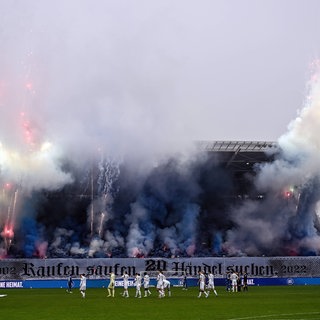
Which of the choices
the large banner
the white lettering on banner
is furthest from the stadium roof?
the white lettering on banner

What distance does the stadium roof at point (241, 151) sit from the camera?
9169cm

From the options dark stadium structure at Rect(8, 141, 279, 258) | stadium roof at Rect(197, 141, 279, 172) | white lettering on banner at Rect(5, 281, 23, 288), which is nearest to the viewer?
white lettering on banner at Rect(5, 281, 23, 288)

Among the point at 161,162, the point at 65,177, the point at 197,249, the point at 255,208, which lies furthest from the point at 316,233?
the point at 65,177

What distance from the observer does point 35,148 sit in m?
89.0

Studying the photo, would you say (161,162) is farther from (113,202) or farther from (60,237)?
(60,237)

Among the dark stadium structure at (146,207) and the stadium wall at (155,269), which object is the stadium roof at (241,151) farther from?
the stadium wall at (155,269)

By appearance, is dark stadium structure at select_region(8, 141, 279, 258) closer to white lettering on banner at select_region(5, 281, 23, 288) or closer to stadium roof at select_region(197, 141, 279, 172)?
stadium roof at select_region(197, 141, 279, 172)

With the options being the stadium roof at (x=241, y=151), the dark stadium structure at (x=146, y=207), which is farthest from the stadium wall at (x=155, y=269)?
the stadium roof at (x=241, y=151)

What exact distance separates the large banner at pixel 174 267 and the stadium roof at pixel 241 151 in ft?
69.8

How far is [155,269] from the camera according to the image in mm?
74062

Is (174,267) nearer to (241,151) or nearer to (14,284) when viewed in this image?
(14,284)

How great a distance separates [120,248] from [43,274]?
2339 cm

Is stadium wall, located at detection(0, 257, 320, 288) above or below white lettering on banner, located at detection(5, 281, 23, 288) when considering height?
above

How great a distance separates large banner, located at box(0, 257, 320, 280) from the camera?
73000 millimetres
